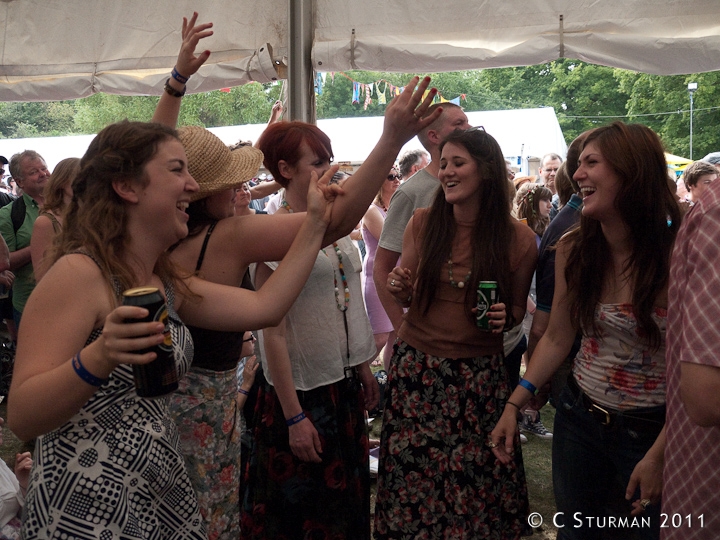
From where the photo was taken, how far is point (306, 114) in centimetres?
389

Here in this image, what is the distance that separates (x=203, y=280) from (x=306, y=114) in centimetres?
225

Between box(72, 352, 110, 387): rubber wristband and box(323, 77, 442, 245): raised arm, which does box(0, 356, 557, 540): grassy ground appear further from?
box(72, 352, 110, 387): rubber wristband

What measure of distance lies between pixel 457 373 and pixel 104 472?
146 centimetres

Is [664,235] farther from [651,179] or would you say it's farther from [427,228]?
[427,228]

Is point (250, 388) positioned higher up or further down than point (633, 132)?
further down

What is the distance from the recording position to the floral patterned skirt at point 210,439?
203 centimetres

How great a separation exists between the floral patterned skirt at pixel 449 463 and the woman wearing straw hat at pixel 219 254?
0.72m

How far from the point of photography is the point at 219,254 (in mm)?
1960

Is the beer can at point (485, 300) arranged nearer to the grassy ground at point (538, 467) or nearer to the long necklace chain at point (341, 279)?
the long necklace chain at point (341, 279)

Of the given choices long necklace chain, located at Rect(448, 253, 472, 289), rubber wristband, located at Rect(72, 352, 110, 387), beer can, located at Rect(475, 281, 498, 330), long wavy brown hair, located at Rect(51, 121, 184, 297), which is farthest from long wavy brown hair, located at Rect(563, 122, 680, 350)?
rubber wristband, located at Rect(72, 352, 110, 387)

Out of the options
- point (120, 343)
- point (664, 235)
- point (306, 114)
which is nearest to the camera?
point (120, 343)

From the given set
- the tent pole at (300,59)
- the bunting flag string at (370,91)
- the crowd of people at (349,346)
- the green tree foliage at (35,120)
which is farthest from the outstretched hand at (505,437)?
the green tree foliage at (35,120)

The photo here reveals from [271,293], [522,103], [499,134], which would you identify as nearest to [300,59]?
[271,293]

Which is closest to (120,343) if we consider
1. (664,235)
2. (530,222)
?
(664,235)
